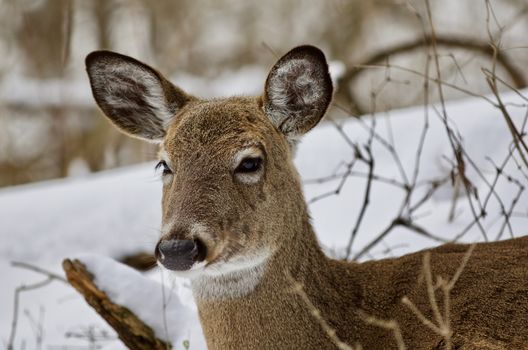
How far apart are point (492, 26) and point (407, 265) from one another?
898 centimetres

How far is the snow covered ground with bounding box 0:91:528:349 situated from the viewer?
4941 mm

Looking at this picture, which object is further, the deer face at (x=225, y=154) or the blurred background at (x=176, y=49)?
the blurred background at (x=176, y=49)

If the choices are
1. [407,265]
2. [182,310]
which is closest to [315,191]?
[182,310]

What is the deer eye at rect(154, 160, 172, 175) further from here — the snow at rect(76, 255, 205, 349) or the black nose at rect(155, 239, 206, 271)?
the snow at rect(76, 255, 205, 349)

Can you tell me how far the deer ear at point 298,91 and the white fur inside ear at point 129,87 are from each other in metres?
0.51

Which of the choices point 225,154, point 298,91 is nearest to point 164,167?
point 225,154

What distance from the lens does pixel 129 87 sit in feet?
13.5

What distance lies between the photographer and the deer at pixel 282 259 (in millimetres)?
3330

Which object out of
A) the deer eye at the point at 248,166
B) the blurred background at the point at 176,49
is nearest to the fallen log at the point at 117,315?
the deer eye at the point at 248,166

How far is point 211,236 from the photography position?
3.27 meters

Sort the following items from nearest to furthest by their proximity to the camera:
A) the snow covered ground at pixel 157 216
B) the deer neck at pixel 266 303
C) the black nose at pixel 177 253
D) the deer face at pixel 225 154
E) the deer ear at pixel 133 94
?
the black nose at pixel 177 253 → the deer face at pixel 225 154 → the deer neck at pixel 266 303 → the deer ear at pixel 133 94 → the snow covered ground at pixel 157 216

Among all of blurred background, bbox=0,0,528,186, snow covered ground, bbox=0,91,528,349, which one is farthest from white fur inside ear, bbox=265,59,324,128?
blurred background, bbox=0,0,528,186

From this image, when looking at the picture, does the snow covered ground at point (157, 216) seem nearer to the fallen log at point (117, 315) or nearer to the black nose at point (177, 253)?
the fallen log at point (117, 315)

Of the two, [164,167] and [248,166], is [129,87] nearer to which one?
[164,167]
